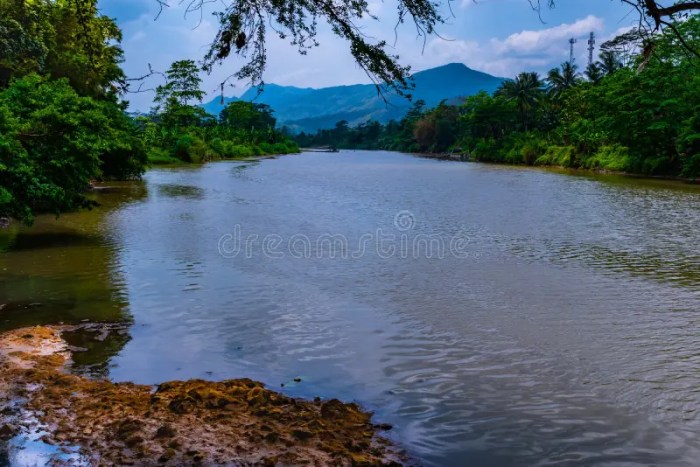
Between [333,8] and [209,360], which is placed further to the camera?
[209,360]

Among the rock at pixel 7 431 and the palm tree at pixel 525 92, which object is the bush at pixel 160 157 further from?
the rock at pixel 7 431

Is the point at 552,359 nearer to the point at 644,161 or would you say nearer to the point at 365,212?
the point at 365,212

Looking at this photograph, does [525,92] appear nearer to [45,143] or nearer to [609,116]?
[609,116]

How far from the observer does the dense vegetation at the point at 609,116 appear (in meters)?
34.8

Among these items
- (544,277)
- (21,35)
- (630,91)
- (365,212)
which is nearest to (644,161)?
(630,91)

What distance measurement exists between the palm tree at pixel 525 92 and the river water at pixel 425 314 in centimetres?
5435

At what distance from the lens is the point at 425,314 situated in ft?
29.4

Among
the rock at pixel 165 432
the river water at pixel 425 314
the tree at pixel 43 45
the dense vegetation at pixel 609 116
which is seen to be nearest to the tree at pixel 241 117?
the dense vegetation at pixel 609 116

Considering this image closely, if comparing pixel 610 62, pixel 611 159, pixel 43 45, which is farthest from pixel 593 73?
pixel 43 45

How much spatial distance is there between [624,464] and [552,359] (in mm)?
2390

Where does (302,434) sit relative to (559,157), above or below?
below

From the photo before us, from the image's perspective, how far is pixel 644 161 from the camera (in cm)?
3941

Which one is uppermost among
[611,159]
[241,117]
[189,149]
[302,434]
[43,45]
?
[241,117]

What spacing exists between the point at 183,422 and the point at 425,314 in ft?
15.9
